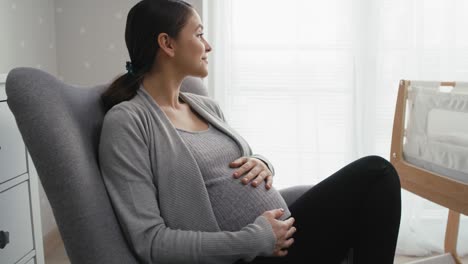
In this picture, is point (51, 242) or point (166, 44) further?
point (51, 242)

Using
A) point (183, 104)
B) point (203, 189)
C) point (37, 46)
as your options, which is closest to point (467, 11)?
point (183, 104)

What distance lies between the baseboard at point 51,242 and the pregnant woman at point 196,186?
125 cm

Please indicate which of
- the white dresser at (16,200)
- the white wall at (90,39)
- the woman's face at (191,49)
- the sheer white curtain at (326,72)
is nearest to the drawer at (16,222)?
the white dresser at (16,200)

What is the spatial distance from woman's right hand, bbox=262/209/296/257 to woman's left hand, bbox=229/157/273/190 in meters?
0.11

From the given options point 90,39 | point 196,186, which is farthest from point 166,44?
point 90,39

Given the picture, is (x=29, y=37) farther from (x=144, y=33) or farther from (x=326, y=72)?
(x=326, y=72)

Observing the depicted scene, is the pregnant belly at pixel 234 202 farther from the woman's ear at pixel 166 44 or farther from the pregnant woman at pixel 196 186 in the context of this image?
the woman's ear at pixel 166 44

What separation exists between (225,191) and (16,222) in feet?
1.84

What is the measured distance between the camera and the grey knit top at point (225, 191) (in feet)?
3.84

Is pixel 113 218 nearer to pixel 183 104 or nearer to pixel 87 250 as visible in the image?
pixel 87 250

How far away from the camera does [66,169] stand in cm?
94

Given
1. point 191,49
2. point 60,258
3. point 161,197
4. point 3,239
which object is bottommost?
point 60,258

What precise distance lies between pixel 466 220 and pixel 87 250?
211cm

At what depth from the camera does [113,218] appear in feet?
3.34
